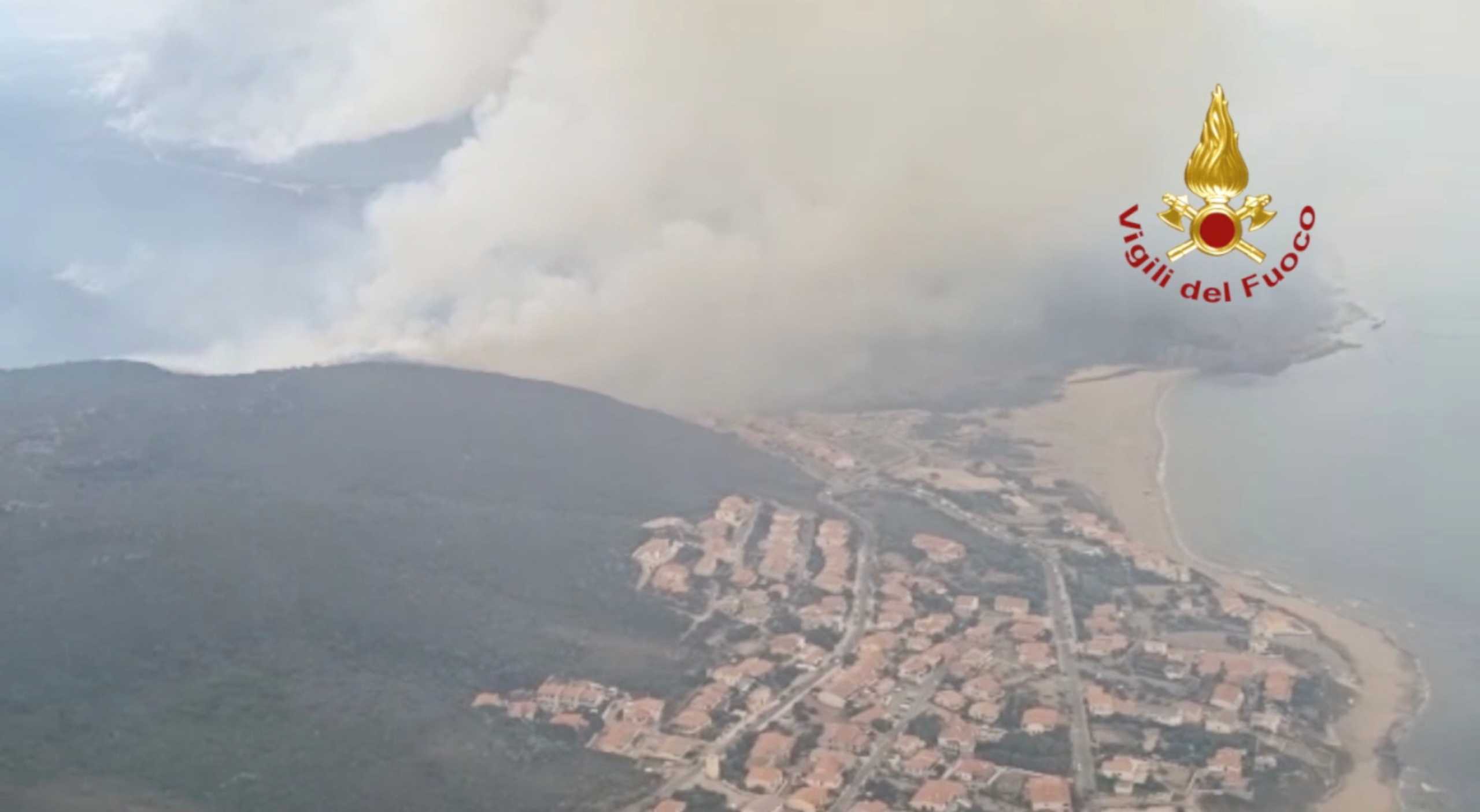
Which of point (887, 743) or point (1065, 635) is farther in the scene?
point (1065, 635)

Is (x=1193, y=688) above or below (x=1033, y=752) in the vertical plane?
above

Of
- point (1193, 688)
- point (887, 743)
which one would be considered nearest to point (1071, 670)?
point (1193, 688)

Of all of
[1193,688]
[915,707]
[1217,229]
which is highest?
[1217,229]

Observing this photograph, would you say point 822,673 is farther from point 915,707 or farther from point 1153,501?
point 1153,501

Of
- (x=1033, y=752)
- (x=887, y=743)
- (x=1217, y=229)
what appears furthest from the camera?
(x=887, y=743)

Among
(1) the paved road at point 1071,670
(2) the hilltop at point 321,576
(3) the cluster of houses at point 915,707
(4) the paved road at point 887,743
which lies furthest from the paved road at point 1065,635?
(2) the hilltop at point 321,576

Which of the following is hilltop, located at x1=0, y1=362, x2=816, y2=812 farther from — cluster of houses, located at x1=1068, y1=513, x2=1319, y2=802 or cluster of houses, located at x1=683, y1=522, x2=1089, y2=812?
cluster of houses, located at x1=1068, y1=513, x2=1319, y2=802

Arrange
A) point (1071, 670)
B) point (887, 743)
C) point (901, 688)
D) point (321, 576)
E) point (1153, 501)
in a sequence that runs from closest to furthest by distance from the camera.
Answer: point (887, 743)
point (901, 688)
point (321, 576)
point (1071, 670)
point (1153, 501)

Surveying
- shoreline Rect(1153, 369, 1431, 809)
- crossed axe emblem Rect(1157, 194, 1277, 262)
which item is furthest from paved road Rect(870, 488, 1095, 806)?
crossed axe emblem Rect(1157, 194, 1277, 262)
